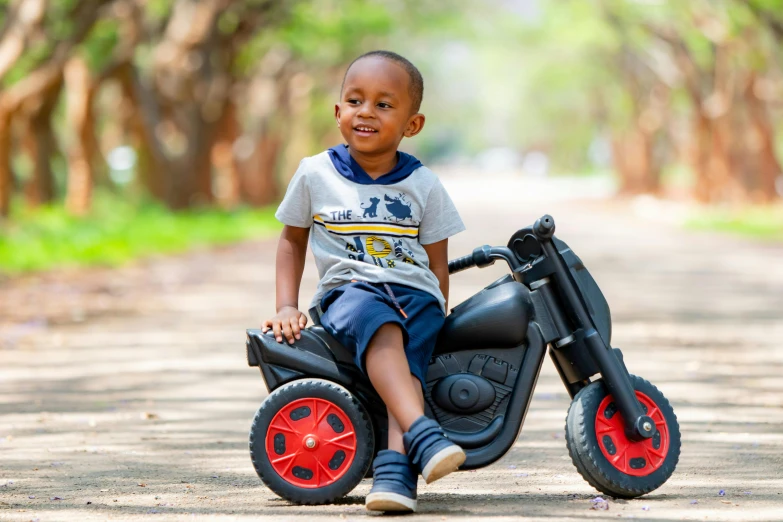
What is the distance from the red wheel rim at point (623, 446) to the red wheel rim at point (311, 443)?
833 mm

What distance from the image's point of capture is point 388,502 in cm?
408

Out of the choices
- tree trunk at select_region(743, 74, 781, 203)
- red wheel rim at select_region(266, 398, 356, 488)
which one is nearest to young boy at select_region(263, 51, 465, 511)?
red wheel rim at select_region(266, 398, 356, 488)

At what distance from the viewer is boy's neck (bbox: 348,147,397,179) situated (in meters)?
4.50

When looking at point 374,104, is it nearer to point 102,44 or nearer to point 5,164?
point 5,164

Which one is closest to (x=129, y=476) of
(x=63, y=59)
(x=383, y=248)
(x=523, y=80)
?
(x=383, y=248)

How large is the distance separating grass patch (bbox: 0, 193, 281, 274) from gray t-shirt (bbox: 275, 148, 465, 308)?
1037 cm

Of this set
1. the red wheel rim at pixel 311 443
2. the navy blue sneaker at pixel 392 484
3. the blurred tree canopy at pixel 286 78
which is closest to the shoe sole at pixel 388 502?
the navy blue sneaker at pixel 392 484

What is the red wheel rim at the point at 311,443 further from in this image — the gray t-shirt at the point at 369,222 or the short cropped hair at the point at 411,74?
the short cropped hair at the point at 411,74

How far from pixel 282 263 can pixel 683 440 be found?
7.24 feet

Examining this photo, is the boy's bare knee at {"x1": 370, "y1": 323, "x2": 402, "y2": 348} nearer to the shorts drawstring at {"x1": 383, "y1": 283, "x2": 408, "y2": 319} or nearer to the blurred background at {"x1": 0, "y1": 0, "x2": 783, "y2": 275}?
the shorts drawstring at {"x1": 383, "y1": 283, "x2": 408, "y2": 319}

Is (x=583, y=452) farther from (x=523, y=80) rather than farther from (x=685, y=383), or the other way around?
(x=523, y=80)

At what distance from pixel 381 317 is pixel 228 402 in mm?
3053

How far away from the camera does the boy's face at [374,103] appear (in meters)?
4.38

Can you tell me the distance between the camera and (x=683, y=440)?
19.2 feet
